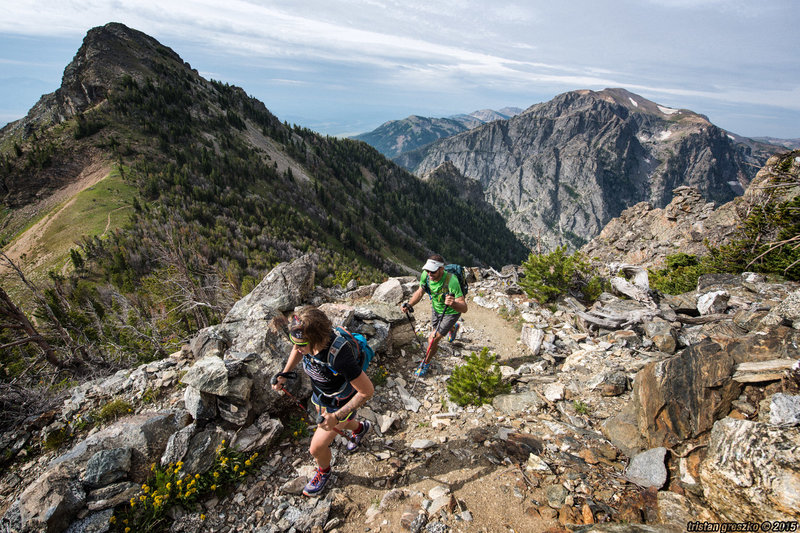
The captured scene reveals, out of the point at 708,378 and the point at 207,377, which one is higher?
the point at 708,378

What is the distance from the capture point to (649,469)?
409 cm

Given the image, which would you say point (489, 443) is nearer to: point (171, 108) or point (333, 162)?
point (171, 108)

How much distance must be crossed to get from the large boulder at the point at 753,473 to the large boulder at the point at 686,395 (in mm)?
633

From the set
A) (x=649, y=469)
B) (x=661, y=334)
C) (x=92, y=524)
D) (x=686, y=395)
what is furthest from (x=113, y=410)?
(x=661, y=334)

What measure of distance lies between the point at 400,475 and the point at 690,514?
341 centimetres

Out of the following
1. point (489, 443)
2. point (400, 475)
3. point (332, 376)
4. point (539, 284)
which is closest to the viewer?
point (332, 376)

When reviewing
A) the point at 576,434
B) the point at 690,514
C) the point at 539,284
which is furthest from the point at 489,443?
the point at 539,284

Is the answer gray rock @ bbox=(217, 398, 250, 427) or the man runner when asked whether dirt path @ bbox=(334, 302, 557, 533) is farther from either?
gray rock @ bbox=(217, 398, 250, 427)

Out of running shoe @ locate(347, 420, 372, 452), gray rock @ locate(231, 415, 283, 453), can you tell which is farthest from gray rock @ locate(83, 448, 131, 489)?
running shoe @ locate(347, 420, 372, 452)

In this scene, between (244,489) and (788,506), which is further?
(244,489)

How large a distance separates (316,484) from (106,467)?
2.69 metres

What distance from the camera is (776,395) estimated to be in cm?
369

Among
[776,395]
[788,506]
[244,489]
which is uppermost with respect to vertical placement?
[776,395]

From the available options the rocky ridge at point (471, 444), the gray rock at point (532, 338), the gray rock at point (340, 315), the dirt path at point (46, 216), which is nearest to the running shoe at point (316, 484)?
the rocky ridge at point (471, 444)
